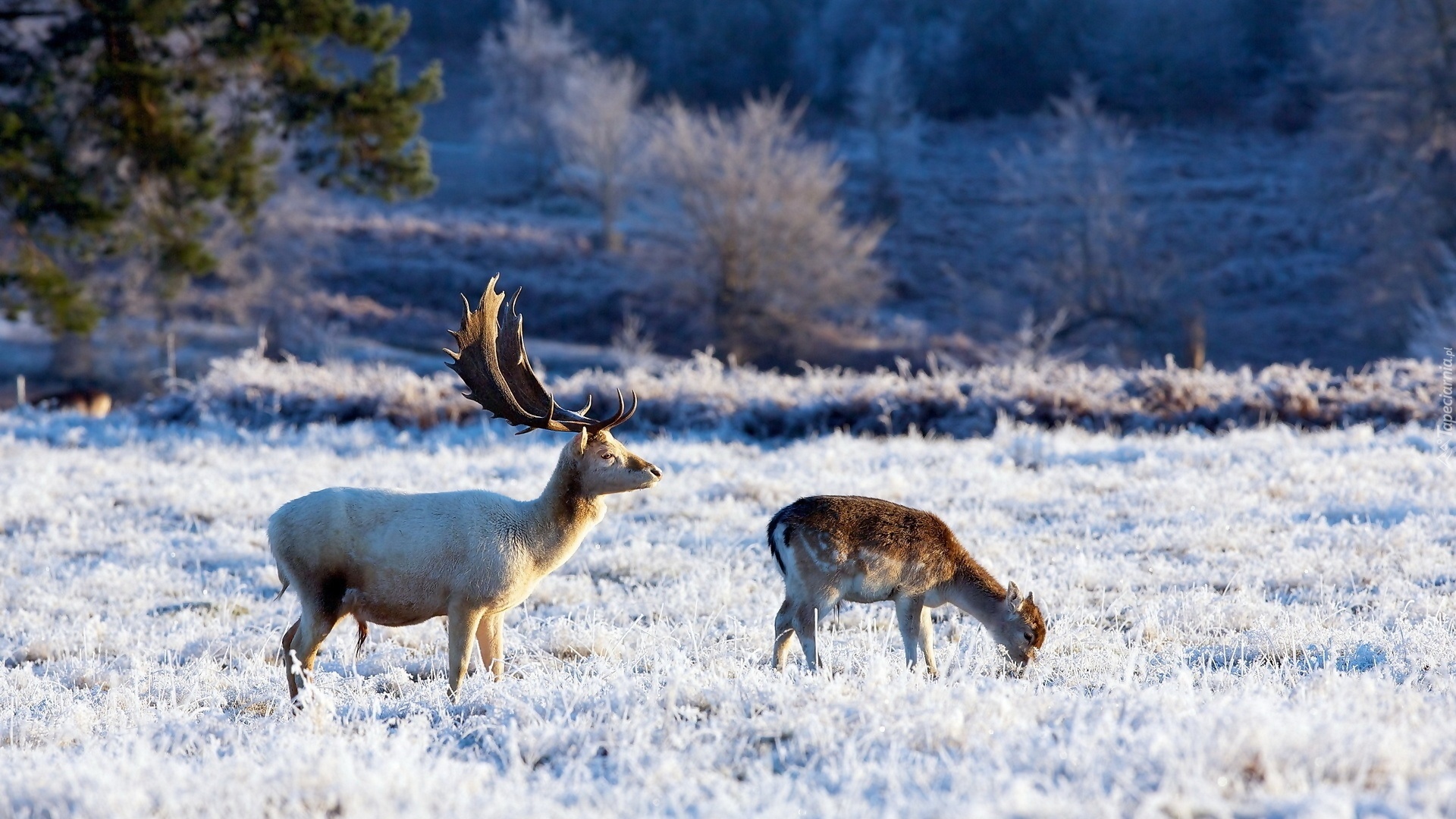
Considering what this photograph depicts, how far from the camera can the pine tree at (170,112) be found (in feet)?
58.3

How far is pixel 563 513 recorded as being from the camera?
597 centimetres

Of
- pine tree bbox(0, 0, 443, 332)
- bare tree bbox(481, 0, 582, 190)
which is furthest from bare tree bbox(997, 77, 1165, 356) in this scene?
pine tree bbox(0, 0, 443, 332)

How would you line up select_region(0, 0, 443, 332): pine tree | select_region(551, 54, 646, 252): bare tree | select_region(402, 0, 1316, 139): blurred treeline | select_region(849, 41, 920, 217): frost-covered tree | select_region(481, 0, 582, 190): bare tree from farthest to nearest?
select_region(402, 0, 1316, 139): blurred treeline → select_region(481, 0, 582, 190): bare tree → select_region(849, 41, 920, 217): frost-covered tree → select_region(551, 54, 646, 252): bare tree → select_region(0, 0, 443, 332): pine tree

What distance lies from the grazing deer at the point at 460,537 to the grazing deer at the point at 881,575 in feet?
2.71

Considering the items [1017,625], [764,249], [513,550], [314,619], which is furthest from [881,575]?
[764,249]

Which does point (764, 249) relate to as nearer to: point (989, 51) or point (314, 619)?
point (314, 619)

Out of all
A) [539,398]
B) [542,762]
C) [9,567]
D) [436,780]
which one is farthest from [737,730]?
[9,567]

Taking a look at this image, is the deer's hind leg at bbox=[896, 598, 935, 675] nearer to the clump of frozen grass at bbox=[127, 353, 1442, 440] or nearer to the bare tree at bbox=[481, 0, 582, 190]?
the clump of frozen grass at bbox=[127, 353, 1442, 440]

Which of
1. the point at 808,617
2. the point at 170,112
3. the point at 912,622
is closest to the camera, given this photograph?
the point at 808,617

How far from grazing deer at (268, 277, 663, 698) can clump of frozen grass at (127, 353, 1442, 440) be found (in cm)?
985

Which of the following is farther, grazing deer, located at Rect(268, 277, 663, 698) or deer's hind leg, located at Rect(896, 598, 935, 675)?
deer's hind leg, located at Rect(896, 598, 935, 675)

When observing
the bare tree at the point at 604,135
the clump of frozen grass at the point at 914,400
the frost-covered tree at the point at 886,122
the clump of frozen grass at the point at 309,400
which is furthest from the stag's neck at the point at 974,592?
the frost-covered tree at the point at 886,122

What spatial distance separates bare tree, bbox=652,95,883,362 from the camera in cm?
4112

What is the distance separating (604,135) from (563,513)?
53821 mm
